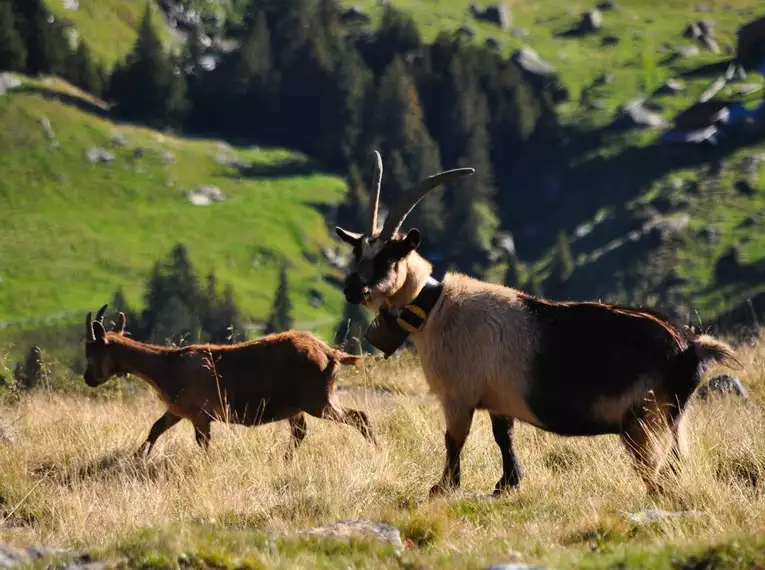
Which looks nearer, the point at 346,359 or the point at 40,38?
the point at 346,359

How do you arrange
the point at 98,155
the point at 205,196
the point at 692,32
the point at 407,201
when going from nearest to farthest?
the point at 407,201 < the point at 98,155 < the point at 205,196 < the point at 692,32

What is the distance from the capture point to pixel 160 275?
65.1 m

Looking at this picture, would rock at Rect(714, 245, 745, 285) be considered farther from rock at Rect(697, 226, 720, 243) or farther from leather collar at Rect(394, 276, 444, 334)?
leather collar at Rect(394, 276, 444, 334)

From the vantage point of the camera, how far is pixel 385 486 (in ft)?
29.2

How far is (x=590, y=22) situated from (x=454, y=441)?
417 ft

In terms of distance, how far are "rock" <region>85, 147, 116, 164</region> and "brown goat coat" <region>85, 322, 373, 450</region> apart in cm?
7657

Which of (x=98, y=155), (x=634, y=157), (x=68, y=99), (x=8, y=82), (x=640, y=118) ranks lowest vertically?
(x=634, y=157)

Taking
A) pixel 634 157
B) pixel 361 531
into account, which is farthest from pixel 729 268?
pixel 361 531

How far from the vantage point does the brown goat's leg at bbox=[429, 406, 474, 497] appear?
29.2ft

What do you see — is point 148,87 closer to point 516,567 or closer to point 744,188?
point 744,188

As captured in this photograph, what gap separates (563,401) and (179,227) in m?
76.2

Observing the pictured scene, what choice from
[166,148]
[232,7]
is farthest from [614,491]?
[232,7]

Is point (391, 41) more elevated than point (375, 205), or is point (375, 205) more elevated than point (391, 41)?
point (375, 205)

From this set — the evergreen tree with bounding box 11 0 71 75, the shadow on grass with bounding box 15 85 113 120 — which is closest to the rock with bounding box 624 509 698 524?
the shadow on grass with bounding box 15 85 113 120
